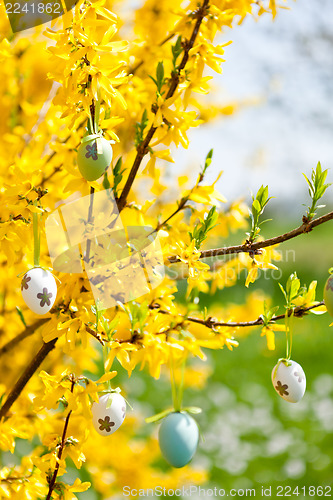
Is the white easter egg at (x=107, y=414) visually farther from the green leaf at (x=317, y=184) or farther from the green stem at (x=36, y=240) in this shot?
the green leaf at (x=317, y=184)

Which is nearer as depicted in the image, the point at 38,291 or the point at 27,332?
the point at 38,291

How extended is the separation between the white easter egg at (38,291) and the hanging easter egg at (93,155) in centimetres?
22

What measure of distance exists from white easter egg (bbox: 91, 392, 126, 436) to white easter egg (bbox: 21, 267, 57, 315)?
8.4 inches

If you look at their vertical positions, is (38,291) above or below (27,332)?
above

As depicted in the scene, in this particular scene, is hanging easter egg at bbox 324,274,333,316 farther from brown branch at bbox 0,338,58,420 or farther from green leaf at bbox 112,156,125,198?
brown branch at bbox 0,338,58,420

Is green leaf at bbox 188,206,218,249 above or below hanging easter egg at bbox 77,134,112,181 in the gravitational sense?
below

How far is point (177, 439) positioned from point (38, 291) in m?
0.46

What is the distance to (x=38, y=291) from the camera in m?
0.95

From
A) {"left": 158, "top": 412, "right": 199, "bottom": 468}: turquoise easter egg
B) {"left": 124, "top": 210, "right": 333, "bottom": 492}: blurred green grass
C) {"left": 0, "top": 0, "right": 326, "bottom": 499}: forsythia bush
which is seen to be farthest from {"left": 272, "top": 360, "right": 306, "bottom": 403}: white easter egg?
{"left": 124, "top": 210, "right": 333, "bottom": 492}: blurred green grass

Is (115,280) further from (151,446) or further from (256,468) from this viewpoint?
(256,468)

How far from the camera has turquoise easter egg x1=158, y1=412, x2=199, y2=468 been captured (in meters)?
1.12

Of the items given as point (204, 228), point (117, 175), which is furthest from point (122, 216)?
point (204, 228)

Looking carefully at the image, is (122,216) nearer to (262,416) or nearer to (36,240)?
(36,240)

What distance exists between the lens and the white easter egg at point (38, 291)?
3.10 ft
